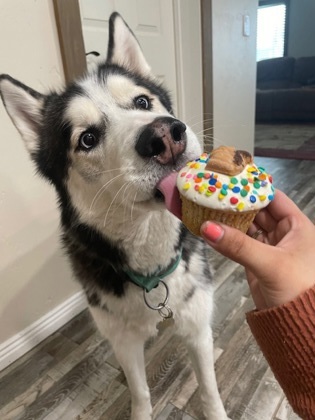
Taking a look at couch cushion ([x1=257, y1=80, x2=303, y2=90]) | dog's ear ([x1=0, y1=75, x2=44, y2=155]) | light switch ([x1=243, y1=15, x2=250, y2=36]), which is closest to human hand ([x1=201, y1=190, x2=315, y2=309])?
dog's ear ([x1=0, y1=75, x2=44, y2=155])

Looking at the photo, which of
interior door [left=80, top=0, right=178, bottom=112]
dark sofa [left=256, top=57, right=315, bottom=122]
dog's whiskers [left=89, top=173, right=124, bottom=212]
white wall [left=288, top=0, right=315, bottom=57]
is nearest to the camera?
dog's whiskers [left=89, top=173, right=124, bottom=212]

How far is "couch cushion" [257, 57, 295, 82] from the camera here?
805cm

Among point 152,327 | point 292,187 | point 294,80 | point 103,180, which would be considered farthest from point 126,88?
point 294,80

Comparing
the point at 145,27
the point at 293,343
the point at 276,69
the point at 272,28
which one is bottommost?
the point at 293,343

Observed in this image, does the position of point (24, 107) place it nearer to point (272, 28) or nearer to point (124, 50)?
point (124, 50)

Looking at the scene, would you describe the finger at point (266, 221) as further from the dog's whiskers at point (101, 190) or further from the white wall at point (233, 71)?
the white wall at point (233, 71)

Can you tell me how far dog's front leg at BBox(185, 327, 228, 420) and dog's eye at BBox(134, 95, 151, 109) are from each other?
87 centimetres

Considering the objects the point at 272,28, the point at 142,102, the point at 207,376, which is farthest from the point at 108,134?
the point at 272,28

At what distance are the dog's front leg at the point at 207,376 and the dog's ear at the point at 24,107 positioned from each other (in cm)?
97

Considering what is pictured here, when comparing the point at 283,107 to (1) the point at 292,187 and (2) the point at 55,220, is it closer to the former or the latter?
(1) the point at 292,187

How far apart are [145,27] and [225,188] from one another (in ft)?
6.35

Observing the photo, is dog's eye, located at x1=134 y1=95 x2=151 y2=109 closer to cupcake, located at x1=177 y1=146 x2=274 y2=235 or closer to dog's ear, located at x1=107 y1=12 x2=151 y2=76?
dog's ear, located at x1=107 y1=12 x2=151 y2=76

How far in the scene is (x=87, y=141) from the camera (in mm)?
1041

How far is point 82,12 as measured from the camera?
5.93ft
